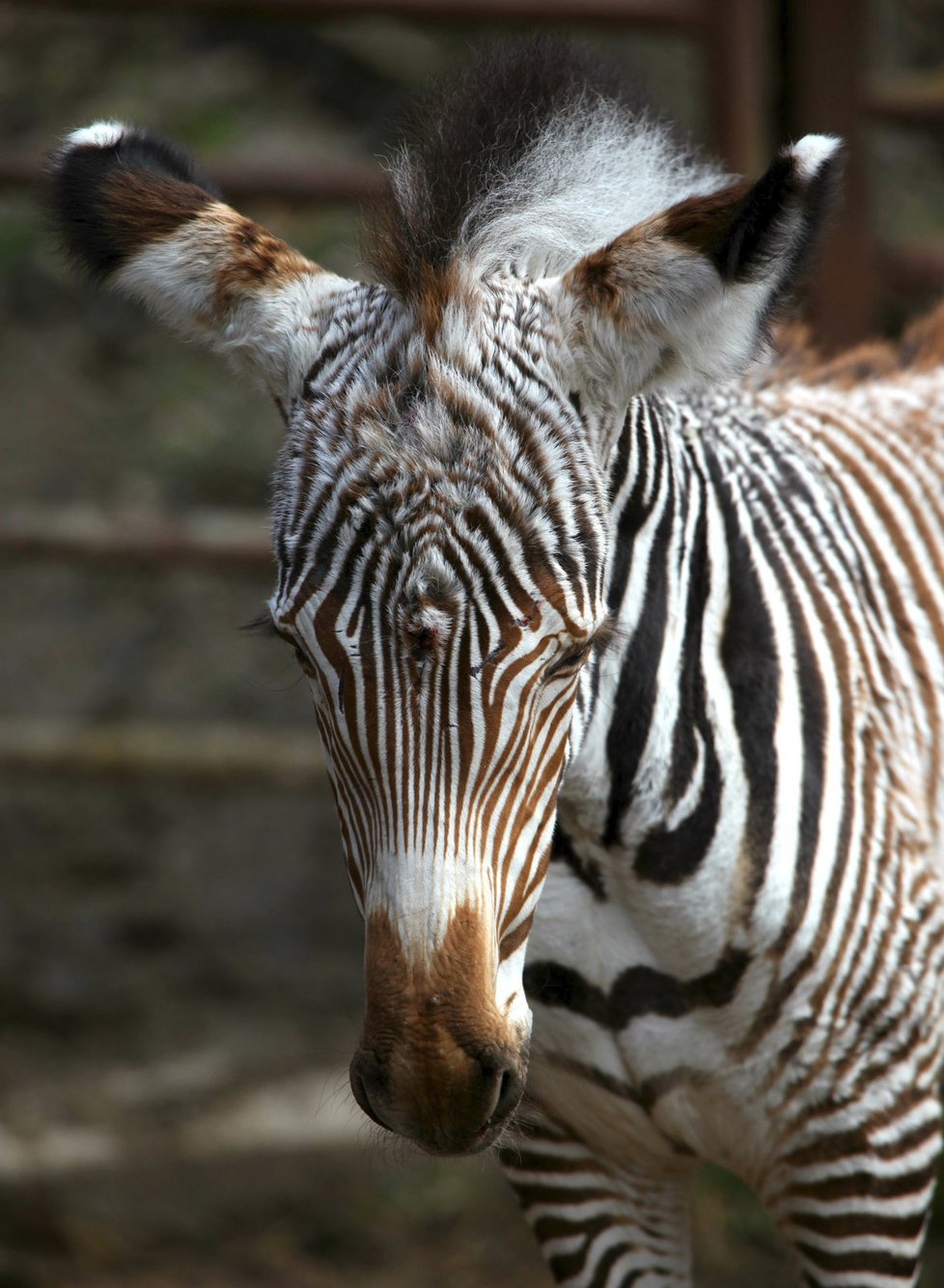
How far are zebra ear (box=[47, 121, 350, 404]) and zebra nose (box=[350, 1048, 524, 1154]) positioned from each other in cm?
106

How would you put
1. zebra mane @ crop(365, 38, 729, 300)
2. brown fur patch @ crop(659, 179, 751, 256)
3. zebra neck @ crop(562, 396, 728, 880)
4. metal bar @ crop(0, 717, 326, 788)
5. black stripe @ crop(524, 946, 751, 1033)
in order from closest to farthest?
brown fur patch @ crop(659, 179, 751, 256), zebra mane @ crop(365, 38, 729, 300), zebra neck @ crop(562, 396, 728, 880), black stripe @ crop(524, 946, 751, 1033), metal bar @ crop(0, 717, 326, 788)

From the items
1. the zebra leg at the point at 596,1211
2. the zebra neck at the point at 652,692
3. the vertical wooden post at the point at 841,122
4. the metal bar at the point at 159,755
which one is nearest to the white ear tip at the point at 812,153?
the zebra neck at the point at 652,692

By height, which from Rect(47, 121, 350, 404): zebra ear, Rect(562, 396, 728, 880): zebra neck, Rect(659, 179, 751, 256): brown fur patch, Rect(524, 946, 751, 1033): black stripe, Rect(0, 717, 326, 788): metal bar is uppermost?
Rect(659, 179, 751, 256): brown fur patch

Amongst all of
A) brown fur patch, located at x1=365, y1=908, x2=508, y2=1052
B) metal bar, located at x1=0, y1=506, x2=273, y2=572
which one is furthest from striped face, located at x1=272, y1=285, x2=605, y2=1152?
metal bar, located at x1=0, y1=506, x2=273, y2=572

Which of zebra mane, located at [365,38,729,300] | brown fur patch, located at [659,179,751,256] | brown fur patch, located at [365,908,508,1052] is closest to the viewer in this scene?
brown fur patch, located at [365,908,508,1052]

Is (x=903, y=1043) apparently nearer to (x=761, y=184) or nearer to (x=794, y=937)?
(x=794, y=937)

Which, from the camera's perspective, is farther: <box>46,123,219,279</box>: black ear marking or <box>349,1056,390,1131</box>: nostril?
<box>46,123,219,279</box>: black ear marking

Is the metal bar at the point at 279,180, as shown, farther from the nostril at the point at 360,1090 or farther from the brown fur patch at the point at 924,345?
the nostril at the point at 360,1090

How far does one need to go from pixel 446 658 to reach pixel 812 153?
86 centimetres

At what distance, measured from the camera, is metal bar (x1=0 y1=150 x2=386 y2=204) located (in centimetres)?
497

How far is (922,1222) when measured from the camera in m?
2.74

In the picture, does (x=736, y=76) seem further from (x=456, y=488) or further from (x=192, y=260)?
(x=456, y=488)

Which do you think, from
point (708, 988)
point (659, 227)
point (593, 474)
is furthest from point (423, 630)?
point (708, 988)

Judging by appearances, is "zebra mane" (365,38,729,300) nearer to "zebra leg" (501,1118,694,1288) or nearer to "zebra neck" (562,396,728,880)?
"zebra neck" (562,396,728,880)
